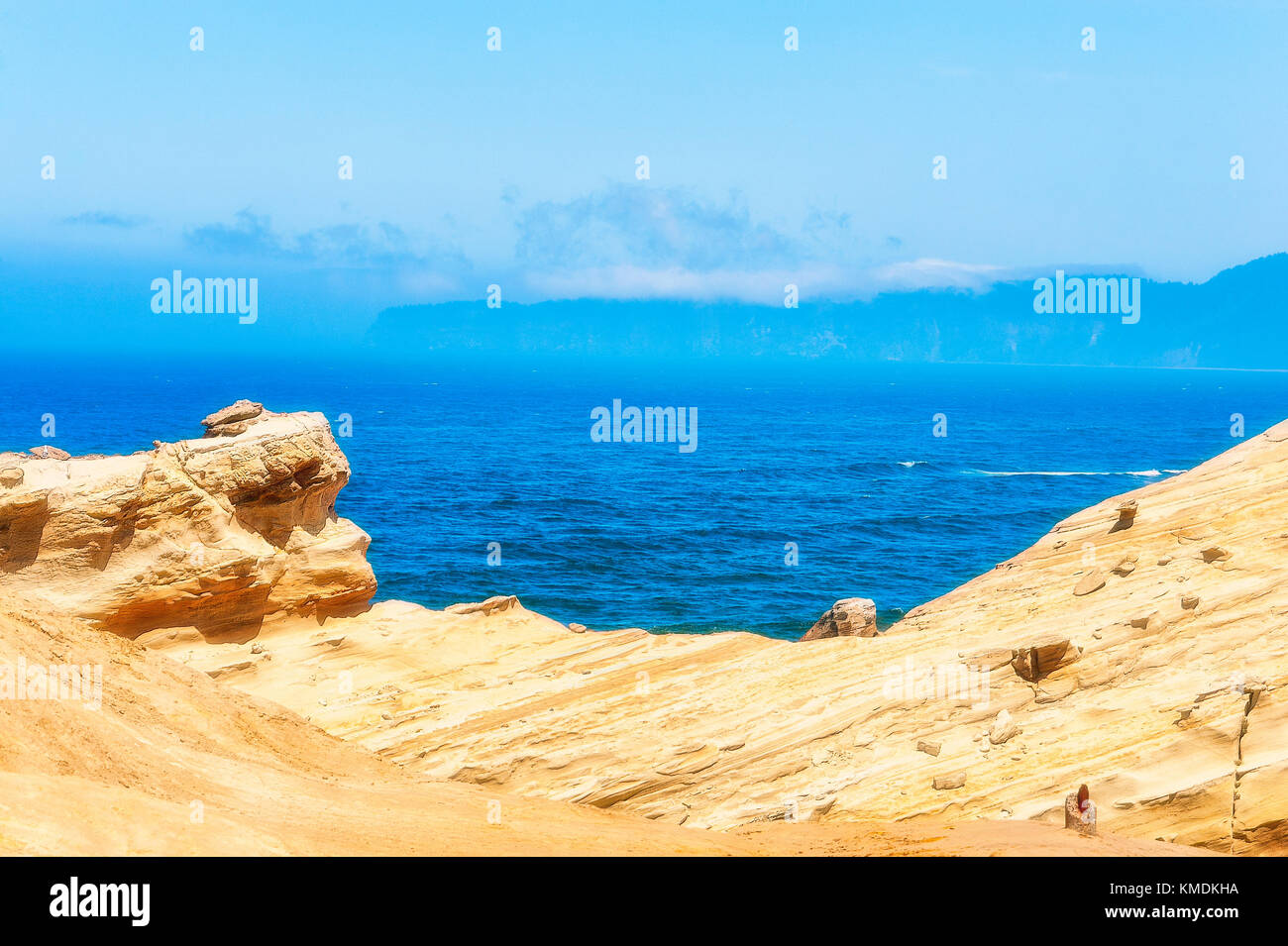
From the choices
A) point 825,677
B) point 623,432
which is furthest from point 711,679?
point 623,432

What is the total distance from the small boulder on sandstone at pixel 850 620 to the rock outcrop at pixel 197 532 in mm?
15183

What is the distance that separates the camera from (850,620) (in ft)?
108

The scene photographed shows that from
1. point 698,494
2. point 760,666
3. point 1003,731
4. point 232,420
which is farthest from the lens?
point 698,494

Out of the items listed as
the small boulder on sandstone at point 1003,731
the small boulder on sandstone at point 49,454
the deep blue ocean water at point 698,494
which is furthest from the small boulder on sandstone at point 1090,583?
the small boulder on sandstone at point 49,454

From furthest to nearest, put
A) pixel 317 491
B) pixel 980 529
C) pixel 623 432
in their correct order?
pixel 623 432 < pixel 980 529 < pixel 317 491

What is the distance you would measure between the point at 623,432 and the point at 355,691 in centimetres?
11451

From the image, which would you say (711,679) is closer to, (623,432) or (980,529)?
(980,529)

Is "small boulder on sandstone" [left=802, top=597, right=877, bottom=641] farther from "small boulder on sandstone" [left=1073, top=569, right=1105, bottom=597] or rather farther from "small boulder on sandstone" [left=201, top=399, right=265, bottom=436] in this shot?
"small boulder on sandstone" [left=201, top=399, right=265, bottom=436]

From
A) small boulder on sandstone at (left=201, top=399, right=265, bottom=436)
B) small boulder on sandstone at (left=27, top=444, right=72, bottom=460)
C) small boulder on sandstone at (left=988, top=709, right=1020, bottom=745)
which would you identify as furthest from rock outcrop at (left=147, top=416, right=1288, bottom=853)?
small boulder on sandstone at (left=27, top=444, right=72, bottom=460)

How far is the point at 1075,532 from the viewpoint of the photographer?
3200cm

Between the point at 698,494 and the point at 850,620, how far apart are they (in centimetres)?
5577

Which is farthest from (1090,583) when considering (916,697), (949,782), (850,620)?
(949,782)

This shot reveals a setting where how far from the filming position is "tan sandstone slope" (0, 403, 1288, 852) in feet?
63.0

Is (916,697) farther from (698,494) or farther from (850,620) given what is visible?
(698,494)
